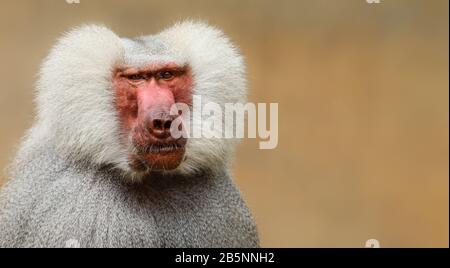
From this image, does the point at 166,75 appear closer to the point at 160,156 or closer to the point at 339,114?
the point at 160,156

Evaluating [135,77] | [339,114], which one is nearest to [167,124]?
[135,77]

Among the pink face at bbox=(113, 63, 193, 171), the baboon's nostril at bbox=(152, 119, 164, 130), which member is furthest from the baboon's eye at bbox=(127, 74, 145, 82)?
the baboon's nostril at bbox=(152, 119, 164, 130)

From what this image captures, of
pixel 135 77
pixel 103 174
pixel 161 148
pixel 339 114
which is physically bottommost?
pixel 103 174

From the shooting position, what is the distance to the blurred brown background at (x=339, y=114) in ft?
21.3

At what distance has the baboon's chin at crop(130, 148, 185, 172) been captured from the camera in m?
3.57

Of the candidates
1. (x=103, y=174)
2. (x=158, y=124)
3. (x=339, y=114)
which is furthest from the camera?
(x=339, y=114)

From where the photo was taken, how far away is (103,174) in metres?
3.65

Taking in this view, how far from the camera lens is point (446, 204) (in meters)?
6.77

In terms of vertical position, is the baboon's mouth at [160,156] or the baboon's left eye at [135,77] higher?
the baboon's left eye at [135,77]

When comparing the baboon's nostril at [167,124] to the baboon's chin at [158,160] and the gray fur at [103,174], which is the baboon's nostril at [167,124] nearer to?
the baboon's chin at [158,160]

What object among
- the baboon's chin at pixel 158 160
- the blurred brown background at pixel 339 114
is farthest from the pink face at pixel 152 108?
the blurred brown background at pixel 339 114

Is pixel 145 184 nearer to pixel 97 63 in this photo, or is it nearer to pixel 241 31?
pixel 97 63

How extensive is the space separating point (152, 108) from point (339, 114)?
328 centimetres

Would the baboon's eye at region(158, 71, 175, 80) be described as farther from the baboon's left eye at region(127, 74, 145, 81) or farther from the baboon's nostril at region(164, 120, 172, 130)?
the baboon's nostril at region(164, 120, 172, 130)
